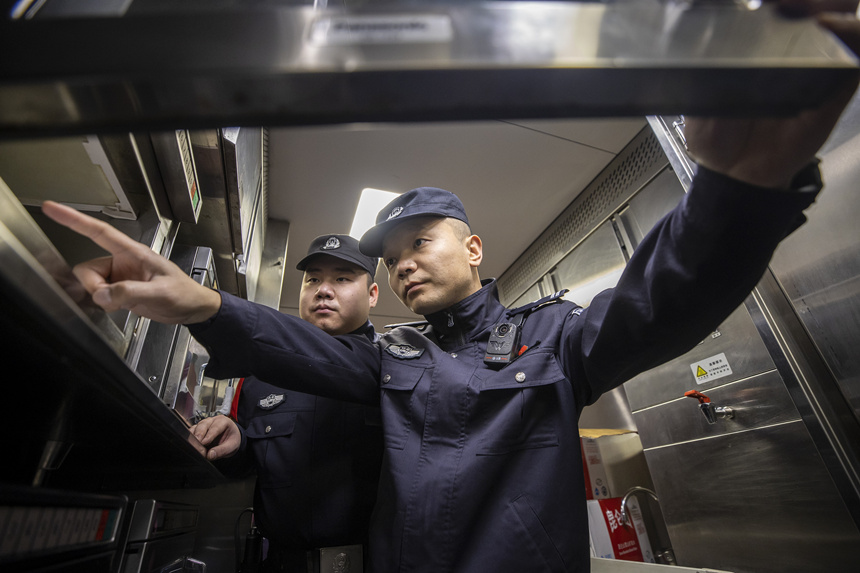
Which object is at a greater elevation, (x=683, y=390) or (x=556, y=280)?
(x=556, y=280)

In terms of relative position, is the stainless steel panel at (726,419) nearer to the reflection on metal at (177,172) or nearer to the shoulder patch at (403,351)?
the shoulder patch at (403,351)

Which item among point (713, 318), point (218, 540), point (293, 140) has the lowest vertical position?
point (218, 540)

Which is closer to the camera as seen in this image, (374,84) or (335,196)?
(374,84)

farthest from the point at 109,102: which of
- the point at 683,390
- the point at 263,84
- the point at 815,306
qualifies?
the point at 683,390

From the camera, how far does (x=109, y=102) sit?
30cm

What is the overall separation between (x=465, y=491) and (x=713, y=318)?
0.62 m

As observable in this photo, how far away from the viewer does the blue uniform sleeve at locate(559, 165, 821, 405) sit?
0.55 meters

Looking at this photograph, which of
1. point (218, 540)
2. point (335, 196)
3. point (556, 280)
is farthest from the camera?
point (556, 280)

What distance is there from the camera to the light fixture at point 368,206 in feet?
8.90

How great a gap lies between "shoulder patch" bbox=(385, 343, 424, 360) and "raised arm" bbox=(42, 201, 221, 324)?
596 mm

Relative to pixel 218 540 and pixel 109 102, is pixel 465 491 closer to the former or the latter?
pixel 109 102

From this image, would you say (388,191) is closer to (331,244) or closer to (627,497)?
(331,244)

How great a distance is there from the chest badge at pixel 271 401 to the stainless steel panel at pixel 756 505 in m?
1.65

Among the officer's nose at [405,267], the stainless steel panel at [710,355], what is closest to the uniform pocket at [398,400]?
the officer's nose at [405,267]
